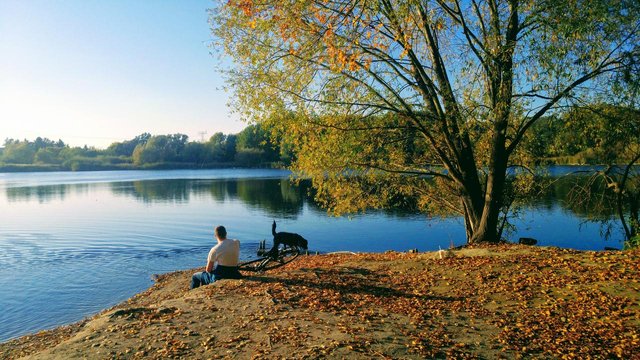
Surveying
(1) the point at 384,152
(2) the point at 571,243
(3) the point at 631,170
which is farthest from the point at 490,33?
(2) the point at 571,243

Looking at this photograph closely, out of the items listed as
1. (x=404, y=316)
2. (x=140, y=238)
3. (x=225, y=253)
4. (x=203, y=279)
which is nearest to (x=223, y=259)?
(x=225, y=253)

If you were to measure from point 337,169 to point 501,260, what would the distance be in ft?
23.8

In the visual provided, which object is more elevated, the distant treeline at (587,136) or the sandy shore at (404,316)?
the distant treeline at (587,136)

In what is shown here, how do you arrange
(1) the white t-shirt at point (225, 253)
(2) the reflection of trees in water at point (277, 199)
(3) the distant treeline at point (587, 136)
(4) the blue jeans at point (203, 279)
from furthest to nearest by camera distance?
(2) the reflection of trees in water at point (277, 199), (3) the distant treeline at point (587, 136), (4) the blue jeans at point (203, 279), (1) the white t-shirt at point (225, 253)

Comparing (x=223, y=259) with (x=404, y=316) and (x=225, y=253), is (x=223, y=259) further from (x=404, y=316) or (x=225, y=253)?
(x=404, y=316)

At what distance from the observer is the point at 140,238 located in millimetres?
32062

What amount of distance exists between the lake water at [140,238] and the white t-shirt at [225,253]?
7.80 metres

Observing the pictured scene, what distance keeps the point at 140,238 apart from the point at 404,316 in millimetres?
27906

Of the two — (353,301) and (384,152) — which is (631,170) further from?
(353,301)

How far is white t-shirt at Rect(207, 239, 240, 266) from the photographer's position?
37.6 ft

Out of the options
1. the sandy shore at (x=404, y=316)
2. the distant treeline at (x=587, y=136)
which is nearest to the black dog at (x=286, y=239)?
the sandy shore at (x=404, y=316)

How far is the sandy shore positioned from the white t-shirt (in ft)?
2.16

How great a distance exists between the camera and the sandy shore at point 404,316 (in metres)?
6.91

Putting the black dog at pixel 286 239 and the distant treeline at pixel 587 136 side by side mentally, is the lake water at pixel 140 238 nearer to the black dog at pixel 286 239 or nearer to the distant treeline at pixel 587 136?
the distant treeline at pixel 587 136
